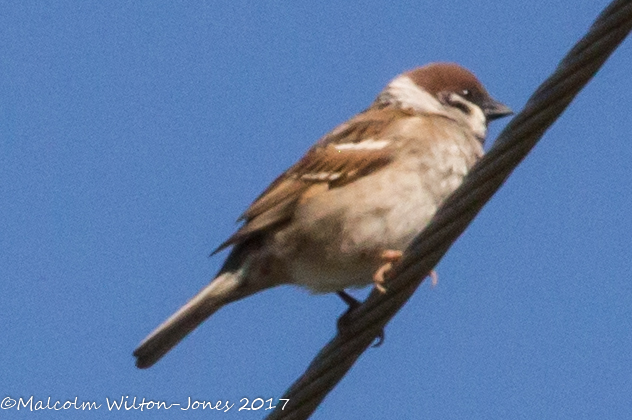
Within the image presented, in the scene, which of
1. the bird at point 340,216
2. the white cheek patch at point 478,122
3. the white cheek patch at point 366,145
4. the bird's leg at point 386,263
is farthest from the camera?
the white cheek patch at point 478,122

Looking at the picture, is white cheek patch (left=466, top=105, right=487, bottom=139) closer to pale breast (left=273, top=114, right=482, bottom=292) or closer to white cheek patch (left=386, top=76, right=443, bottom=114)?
white cheek patch (left=386, top=76, right=443, bottom=114)

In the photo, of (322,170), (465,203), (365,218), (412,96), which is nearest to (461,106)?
(412,96)

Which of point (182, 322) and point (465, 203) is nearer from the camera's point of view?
point (465, 203)

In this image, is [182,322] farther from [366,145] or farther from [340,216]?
[366,145]

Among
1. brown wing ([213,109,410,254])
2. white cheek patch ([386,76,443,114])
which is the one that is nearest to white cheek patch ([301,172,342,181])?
brown wing ([213,109,410,254])

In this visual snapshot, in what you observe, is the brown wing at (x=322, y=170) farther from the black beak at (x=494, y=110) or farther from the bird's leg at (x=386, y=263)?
the black beak at (x=494, y=110)

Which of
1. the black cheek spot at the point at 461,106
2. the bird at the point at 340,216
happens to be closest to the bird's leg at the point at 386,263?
the bird at the point at 340,216

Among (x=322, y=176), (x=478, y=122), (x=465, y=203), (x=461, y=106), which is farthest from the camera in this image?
(x=461, y=106)

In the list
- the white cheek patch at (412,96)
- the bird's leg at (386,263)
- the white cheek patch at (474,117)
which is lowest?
the bird's leg at (386,263)

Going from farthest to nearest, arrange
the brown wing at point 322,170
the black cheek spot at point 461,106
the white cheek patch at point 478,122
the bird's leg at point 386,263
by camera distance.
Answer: the black cheek spot at point 461,106 → the white cheek patch at point 478,122 → the brown wing at point 322,170 → the bird's leg at point 386,263
